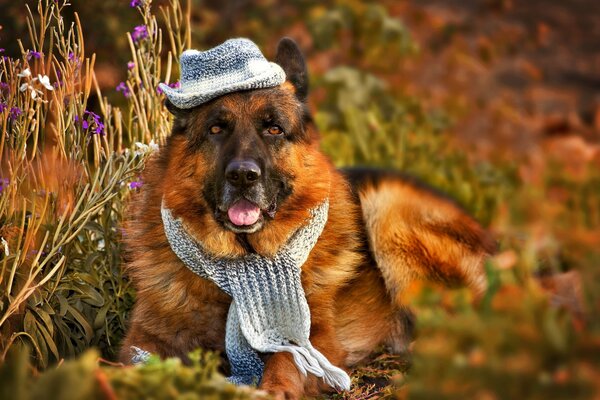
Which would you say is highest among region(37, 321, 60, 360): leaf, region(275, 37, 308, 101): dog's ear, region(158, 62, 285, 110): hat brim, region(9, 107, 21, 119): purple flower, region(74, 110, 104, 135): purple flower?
region(275, 37, 308, 101): dog's ear

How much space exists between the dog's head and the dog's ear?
78mm

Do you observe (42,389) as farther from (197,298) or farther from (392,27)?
(392,27)

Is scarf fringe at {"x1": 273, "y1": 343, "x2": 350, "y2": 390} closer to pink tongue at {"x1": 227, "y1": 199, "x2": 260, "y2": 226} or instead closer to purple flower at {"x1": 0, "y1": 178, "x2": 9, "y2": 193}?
pink tongue at {"x1": 227, "y1": 199, "x2": 260, "y2": 226}

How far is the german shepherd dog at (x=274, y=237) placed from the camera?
12.6 feet

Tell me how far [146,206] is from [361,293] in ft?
4.37

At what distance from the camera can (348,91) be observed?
8.85m

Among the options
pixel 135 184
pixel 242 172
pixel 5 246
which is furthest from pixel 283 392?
pixel 135 184

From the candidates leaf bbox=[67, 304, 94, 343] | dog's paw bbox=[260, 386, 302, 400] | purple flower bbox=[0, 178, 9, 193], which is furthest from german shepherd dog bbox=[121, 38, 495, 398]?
purple flower bbox=[0, 178, 9, 193]

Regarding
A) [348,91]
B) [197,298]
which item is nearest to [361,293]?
[197,298]

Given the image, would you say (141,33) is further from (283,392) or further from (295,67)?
(283,392)

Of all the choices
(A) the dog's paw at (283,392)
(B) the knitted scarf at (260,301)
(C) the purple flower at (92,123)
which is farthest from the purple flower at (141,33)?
(A) the dog's paw at (283,392)

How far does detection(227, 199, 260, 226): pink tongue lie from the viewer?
3.81 meters

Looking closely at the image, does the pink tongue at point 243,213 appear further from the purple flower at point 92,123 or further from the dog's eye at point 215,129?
the purple flower at point 92,123

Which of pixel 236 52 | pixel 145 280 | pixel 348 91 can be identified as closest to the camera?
pixel 236 52
